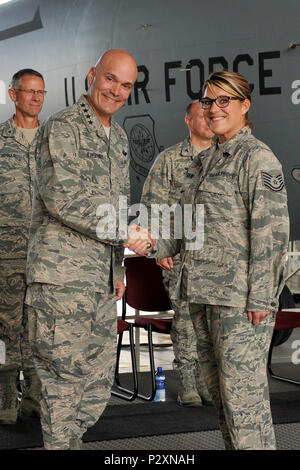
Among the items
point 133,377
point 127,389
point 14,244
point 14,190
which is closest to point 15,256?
point 14,244

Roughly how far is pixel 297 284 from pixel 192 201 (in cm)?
732

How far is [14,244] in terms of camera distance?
3643 mm

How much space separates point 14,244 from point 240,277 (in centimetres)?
155

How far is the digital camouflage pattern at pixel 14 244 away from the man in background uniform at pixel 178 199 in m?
0.73

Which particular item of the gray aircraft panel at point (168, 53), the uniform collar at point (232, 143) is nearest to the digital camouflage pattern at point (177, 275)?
the gray aircraft panel at point (168, 53)

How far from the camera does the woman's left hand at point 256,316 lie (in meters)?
2.39

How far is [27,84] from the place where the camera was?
12.3 ft

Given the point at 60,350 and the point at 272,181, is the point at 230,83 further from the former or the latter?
the point at 60,350

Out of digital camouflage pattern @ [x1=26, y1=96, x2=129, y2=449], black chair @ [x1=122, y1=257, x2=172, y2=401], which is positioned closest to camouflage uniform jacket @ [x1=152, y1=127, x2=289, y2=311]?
digital camouflage pattern @ [x1=26, y1=96, x2=129, y2=449]

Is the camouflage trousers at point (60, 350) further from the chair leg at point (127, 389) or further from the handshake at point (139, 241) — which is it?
the chair leg at point (127, 389)

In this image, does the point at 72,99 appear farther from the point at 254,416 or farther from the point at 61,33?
the point at 254,416

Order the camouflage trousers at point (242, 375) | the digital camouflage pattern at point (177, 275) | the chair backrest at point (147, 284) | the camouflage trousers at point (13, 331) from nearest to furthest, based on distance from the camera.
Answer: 1. the camouflage trousers at point (242, 375)
2. the camouflage trousers at point (13, 331)
3. the digital camouflage pattern at point (177, 275)
4. the chair backrest at point (147, 284)

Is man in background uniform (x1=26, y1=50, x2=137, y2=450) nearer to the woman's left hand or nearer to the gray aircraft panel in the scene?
the woman's left hand

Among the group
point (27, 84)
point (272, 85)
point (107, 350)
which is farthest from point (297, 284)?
point (107, 350)
